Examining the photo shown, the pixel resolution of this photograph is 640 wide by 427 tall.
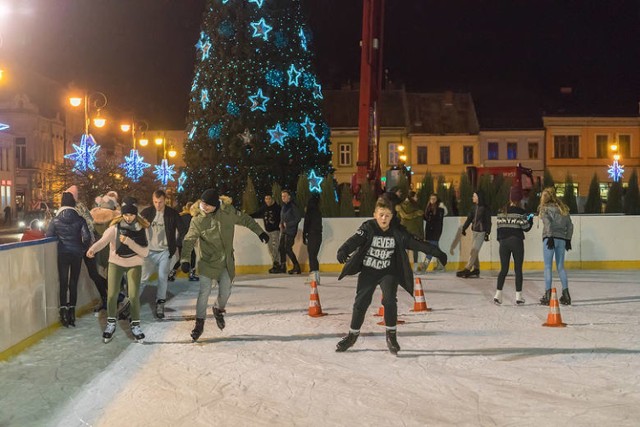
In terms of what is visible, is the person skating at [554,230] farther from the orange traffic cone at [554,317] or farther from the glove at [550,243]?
the orange traffic cone at [554,317]

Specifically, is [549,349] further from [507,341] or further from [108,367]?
[108,367]

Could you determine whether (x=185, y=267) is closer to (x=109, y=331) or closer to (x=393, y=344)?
(x=109, y=331)

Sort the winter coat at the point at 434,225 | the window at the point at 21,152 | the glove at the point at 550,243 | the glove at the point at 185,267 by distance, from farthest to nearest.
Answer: the window at the point at 21,152, the winter coat at the point at 434,225, the glove at the point at 550,243, the glove at the point at 185,267

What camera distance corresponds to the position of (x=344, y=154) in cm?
5822

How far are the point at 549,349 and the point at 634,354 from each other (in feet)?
2.75

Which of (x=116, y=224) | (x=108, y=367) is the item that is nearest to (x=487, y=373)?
(x=108, y=367)

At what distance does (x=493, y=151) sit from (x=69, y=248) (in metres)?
51.2

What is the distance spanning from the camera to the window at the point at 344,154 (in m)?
58.2

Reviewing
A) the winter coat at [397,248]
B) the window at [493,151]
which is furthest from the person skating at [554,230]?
the window at [493,151]

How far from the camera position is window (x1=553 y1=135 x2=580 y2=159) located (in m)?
58.2

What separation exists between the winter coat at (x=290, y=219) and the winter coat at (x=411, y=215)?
2.20 metres

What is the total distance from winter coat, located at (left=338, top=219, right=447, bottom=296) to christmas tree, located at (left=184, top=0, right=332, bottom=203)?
15901mm

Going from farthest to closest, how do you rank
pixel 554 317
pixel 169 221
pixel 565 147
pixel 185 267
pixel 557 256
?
pixel 565 147, pixel 557 256, pixel 169 221, pixel 554 317, pixel 185 267

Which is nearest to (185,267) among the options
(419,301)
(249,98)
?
(419,301)
